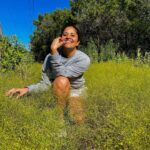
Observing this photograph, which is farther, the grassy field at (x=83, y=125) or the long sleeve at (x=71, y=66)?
the long sleeve at (x=71, y=66)

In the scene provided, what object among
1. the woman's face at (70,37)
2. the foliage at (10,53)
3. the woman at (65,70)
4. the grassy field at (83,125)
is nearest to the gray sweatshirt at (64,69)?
the woman at (65,70)

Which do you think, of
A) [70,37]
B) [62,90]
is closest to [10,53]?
[70,37]

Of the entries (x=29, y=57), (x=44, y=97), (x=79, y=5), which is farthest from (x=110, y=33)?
(x=44, y=97)

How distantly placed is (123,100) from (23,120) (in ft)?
3.39

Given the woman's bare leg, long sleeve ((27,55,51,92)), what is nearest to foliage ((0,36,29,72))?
long sleeve ((27,55,51,92))

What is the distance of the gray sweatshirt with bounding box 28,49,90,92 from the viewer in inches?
185

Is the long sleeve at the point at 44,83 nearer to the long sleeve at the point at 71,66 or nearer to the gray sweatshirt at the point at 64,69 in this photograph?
the gray sweatshirt at the point at 64,69

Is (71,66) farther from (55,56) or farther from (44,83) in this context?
(44,83)

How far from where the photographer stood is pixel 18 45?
344 inches

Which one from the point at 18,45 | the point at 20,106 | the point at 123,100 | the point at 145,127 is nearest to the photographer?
the point at 145,127

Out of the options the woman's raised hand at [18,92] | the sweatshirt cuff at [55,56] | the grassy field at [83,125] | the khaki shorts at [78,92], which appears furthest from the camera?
the sweatshirt cuff at [55,56]

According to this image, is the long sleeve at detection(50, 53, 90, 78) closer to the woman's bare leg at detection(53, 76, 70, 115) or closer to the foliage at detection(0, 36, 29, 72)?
the woman's bare leg at detection(53, 76, 70, 115)

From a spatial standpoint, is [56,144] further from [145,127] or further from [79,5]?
[79,5]

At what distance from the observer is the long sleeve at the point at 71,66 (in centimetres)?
467
